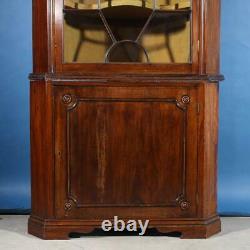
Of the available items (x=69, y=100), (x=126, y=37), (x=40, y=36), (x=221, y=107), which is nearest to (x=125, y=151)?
(x=69, y=100)

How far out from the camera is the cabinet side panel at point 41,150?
2.07 meters

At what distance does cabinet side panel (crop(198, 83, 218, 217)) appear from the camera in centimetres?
208

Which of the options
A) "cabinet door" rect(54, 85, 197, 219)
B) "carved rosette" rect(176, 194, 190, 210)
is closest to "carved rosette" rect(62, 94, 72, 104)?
"cabinet door" rect(54, 85, 197, 219)

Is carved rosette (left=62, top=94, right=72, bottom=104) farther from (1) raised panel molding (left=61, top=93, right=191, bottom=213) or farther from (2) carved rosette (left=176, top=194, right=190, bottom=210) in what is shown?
(2) carved rosette (left=176, top=194, right=190, bottom=210)

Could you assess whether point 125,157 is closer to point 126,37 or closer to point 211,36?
point 126,37

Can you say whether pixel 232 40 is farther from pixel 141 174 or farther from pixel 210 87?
pixel 141 174

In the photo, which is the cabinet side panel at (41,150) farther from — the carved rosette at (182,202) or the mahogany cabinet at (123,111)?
the carved rosette at (182,202)

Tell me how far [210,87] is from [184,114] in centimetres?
15

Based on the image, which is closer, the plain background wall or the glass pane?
the glass pane

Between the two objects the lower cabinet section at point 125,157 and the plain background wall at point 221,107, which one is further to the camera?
the plain background wall at point 221,107

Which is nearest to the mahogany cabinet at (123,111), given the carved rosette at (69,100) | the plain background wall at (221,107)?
the carved rosette at (69,100)

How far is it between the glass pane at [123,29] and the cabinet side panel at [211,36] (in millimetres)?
66

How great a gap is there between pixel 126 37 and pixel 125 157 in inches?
18.3

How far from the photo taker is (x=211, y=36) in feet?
6.86
